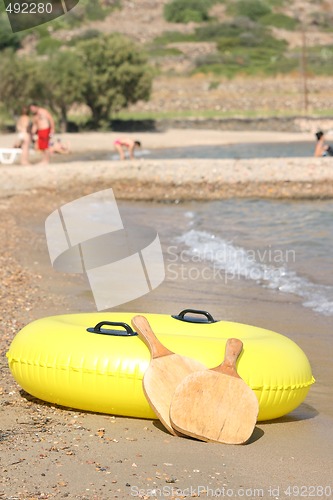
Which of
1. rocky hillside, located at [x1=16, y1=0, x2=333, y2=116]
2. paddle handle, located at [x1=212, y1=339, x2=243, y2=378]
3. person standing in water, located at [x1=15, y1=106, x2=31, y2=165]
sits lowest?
rocky hillside, located at [x1=16, y1=0, x2=333, y2=116]

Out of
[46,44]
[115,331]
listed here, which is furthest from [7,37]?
[115,331]

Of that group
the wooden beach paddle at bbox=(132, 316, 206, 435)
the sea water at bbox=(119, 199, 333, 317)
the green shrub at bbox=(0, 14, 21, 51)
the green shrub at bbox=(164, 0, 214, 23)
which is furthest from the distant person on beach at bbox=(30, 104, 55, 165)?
the green shrub at bbox=(164, 0, 214, 23)

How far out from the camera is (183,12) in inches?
3408

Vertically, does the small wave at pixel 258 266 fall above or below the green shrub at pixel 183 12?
below

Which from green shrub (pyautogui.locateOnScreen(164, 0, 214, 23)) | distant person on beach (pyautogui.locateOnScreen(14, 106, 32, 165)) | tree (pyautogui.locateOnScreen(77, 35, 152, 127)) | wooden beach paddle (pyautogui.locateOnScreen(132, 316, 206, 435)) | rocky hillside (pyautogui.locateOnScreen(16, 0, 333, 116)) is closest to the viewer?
wooden beach paddle (pyautogui.locateOnScreen(132, 316, 206, 435))

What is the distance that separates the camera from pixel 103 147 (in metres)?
33.0

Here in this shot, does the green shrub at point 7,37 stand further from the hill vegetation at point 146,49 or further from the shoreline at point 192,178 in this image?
the shoreline at point 192,178

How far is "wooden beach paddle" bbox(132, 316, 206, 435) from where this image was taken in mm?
5207

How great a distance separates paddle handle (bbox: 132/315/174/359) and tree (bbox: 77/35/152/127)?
1405 inches

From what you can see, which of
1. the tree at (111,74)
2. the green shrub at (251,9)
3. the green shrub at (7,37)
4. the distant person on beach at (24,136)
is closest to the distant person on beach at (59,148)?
the distant person on beach at (24,136)

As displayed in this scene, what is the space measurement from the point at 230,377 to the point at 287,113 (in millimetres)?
45773

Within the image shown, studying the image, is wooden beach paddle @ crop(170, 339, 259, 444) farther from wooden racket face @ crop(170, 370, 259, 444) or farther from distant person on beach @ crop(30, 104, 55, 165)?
distant person on beach @ crop(30, 104, 55, 165)

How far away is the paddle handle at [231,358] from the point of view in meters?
5.24

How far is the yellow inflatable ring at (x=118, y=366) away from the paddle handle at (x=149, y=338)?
0.16 ft
